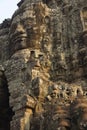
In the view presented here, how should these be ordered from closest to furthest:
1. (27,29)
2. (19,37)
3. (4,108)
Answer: (4,108), (19,37), (27,29)

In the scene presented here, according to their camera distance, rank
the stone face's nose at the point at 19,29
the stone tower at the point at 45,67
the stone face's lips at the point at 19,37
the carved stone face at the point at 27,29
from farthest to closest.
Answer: the stone face's nose at the point at 19,29 < the stone face's lips at the point at 19,37 < the carved stone face at the point at 27,29 < the stone tower at the point at 45,67

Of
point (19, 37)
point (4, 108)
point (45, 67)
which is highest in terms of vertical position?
point (19, 37)

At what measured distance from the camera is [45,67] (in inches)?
1544

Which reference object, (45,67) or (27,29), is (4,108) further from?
(27,29)

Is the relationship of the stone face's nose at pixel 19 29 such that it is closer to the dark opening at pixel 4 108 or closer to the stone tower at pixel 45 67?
the stone tower at pixel 45 67

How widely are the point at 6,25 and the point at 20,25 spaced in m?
8.70

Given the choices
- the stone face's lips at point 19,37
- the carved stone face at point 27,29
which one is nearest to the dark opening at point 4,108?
the carved stone face at point 27,29

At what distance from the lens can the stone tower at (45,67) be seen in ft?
100

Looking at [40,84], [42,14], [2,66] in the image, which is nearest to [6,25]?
[42,14]

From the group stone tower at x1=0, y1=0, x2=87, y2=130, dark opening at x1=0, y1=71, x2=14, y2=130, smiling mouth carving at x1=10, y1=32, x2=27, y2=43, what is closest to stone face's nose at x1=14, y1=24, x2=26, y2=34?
stone tower at x1=0, y1=0, x2=87, y2=130

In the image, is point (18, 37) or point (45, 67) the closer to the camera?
point (45, 67)

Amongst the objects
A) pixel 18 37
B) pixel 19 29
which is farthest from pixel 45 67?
pixel 19 29

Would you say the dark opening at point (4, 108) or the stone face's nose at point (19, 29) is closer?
the dark opening at point (4, 108)

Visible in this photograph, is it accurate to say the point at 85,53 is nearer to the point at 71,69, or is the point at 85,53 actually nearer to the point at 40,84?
the point at 71,69
